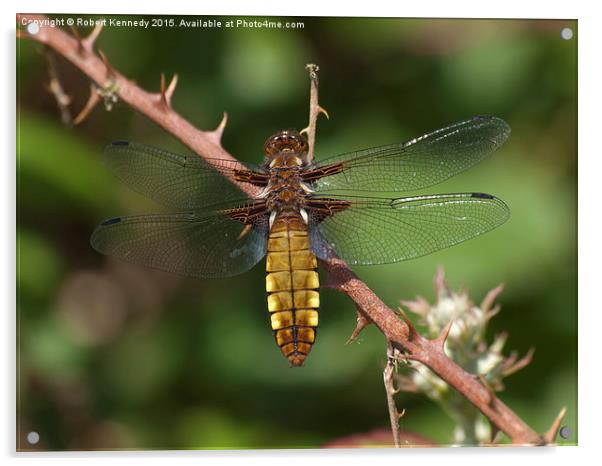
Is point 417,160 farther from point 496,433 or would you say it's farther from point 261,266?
point 261,266

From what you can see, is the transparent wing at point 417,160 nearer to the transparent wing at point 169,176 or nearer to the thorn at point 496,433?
the transparent wing at point 169,176

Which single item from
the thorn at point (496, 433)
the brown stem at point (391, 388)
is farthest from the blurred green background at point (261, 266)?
the brown stem at point (391, 388)

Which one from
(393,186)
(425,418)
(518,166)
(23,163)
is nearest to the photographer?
(393,186)

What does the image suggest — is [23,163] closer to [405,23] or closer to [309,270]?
[309,270]

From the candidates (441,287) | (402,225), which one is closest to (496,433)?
(441,287)

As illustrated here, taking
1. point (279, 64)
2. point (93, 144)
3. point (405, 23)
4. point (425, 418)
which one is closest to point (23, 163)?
point (93, 144)

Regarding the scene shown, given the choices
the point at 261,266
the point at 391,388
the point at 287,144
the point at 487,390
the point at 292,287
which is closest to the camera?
the point at 391,388

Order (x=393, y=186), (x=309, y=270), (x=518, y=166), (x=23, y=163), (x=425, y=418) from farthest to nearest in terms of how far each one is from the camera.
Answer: (x=518, y=166)
(x=425, y=418)
(x=23, y=163)
(x=393, y=186)
(x=309, y=270)
